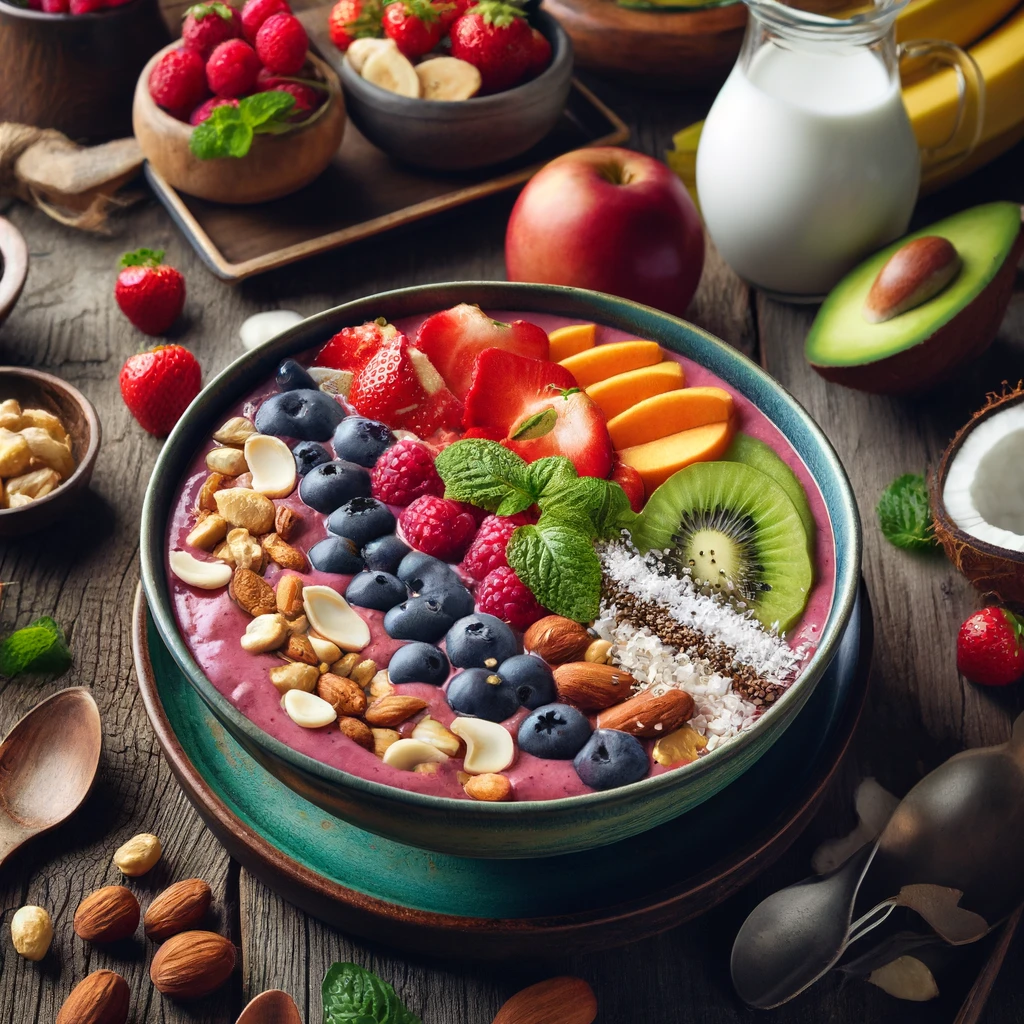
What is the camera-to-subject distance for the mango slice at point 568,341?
1477mm

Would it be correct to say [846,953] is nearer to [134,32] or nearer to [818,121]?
[818,121]

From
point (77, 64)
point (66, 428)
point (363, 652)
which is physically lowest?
point (66, 428)

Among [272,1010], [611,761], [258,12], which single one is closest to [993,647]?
[611,761]

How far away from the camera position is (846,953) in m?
1.16

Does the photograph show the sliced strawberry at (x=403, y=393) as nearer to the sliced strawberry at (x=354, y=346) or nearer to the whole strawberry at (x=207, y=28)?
the sliced strawberry at (x=354, y=346)

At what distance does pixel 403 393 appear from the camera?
4.57ft

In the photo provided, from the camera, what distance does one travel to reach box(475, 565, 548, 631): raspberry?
47.0 inches

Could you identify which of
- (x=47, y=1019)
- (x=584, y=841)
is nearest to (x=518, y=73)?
(x=584, y=841)

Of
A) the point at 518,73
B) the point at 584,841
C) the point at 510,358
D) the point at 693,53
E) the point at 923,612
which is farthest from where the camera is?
the point at 693,53

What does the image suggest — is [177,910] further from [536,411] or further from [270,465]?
[536,411]

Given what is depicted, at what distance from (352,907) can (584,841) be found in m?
0.23

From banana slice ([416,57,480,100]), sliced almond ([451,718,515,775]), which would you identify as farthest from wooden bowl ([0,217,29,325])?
sliced almond ([451,718,515,775])

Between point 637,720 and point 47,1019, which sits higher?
point 637,720

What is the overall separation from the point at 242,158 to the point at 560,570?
1.00 metres
